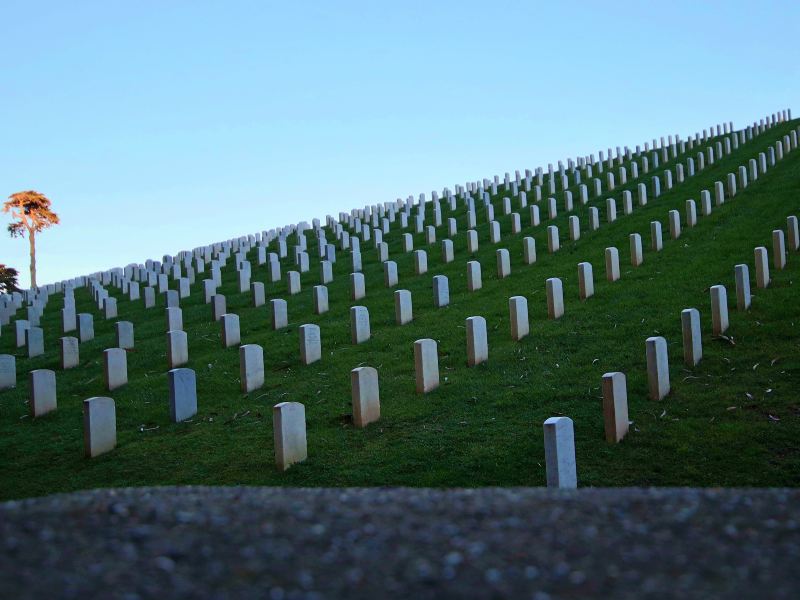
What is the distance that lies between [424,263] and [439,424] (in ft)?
34.6

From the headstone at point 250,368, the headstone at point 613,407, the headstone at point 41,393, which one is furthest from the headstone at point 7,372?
the headstone at point 613,407

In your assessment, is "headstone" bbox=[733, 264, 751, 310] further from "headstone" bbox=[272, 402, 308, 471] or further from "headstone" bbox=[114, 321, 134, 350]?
"headstone" bbox=[114, 321, 134, 350]

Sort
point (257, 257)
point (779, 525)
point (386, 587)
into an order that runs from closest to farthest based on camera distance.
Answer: point (386, 587), point (779, 525), point (257, 257)

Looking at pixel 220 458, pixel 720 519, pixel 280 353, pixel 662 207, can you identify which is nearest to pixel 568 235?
pixel 662 207

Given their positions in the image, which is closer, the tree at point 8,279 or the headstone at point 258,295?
the headstone at point 258,295

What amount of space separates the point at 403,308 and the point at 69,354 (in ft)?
19.4

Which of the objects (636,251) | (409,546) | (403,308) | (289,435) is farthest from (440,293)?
(409,546)

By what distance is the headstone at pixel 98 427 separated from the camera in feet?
29.9

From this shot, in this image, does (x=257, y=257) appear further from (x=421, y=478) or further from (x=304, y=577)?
(x=304, y=577)

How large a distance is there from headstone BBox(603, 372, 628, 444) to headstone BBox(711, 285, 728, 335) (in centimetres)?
354

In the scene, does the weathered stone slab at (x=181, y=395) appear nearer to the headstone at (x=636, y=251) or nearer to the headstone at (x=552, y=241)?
the headstone at (x=636, y=251)

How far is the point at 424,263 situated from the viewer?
63.0 feet

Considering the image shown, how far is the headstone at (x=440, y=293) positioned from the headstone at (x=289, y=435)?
6.90 meters

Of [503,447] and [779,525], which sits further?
[503,447]
